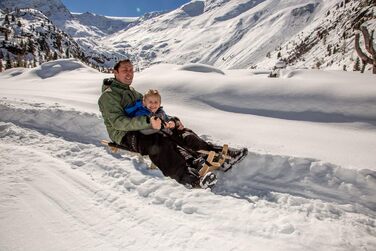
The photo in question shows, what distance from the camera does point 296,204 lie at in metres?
4.15

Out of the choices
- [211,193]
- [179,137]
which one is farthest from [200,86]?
[211,193]

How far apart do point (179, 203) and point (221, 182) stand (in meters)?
1.07

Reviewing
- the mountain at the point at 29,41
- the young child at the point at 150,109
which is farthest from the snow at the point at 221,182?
the mountain at the point at 29,41

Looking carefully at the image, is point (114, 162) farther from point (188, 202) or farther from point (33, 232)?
point (33, 232)

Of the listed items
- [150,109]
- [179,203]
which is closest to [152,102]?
[150,109]

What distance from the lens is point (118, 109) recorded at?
538 cm

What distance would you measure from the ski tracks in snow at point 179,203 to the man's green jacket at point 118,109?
613 mm

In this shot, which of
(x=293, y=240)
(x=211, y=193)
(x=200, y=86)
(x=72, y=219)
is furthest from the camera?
(x=200, y=86)

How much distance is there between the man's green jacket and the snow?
24.2 inches

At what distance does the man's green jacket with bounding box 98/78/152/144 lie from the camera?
4949mm

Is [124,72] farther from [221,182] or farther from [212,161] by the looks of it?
[221,182]

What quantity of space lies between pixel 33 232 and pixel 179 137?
106 inches

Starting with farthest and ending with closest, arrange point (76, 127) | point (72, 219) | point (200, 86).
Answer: point (200, 86) → point (76, 127) → point (72, 219)

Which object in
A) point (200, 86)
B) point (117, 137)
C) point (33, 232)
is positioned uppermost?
point (200, 86)
